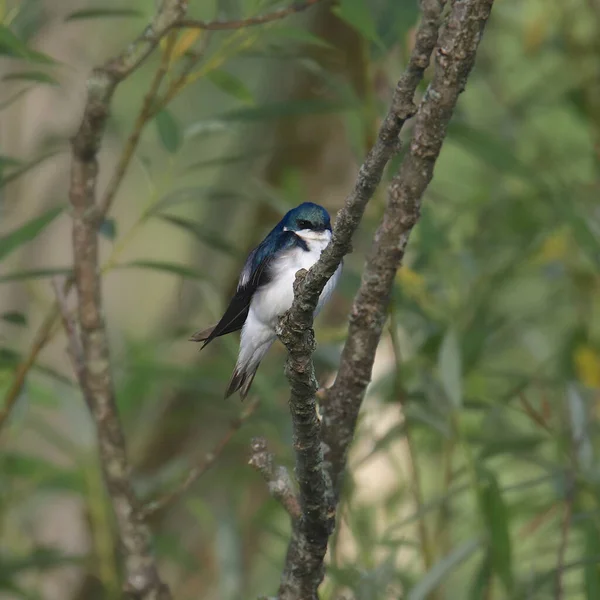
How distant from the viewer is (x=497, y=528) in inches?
85.5

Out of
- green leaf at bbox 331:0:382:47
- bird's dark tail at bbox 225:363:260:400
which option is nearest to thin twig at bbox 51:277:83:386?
bird's dark tail at bbox 225:363:260:400

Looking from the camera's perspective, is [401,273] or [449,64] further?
[401,273]

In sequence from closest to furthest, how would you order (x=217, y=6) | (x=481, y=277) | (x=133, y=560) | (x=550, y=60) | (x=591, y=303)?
(x=133, y=560) < (x=217, y=6) < (x=481, y=277) < (x=591, y=303) < (x=550, y=60)

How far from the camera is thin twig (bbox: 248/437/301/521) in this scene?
152cm

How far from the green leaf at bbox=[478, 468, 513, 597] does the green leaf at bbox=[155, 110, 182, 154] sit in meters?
1.04

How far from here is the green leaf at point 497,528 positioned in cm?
217

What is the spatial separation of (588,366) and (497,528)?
0.83 meters

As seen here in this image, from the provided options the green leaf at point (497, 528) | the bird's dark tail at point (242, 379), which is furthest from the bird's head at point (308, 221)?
the green leaf at point (497, 528)

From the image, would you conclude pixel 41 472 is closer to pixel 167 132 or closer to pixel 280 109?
pixel 167 132

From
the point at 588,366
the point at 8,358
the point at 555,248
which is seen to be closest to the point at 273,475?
the point at 8,358

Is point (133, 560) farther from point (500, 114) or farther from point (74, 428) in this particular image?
point (500, 114)

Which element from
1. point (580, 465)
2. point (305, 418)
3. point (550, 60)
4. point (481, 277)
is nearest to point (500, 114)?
point (550, 60)

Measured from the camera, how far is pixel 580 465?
8.04ft

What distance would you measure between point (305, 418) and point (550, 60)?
3141mm
